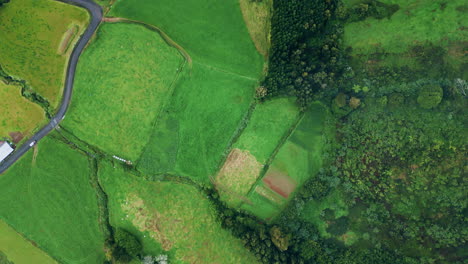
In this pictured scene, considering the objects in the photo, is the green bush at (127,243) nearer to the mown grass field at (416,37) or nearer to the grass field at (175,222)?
the grass field at (175,222)

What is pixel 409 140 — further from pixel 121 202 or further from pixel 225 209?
pixel 121 202

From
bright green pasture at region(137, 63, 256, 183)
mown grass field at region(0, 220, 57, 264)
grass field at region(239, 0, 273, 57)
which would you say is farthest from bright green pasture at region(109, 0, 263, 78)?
mown grass field at region(0, 220, 57, 264)

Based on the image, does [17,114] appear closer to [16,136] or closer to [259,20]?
[16,136]

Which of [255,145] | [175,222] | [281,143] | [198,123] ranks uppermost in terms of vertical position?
[198,123]

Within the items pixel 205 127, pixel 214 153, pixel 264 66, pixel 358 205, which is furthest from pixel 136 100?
pixel 358 205

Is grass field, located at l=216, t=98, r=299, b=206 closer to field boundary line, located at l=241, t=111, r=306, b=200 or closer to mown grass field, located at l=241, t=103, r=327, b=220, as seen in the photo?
field boundary line, located at l=241, t=111, r=306, b=200

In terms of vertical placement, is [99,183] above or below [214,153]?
below

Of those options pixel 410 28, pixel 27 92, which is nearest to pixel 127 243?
pixel 27 92
